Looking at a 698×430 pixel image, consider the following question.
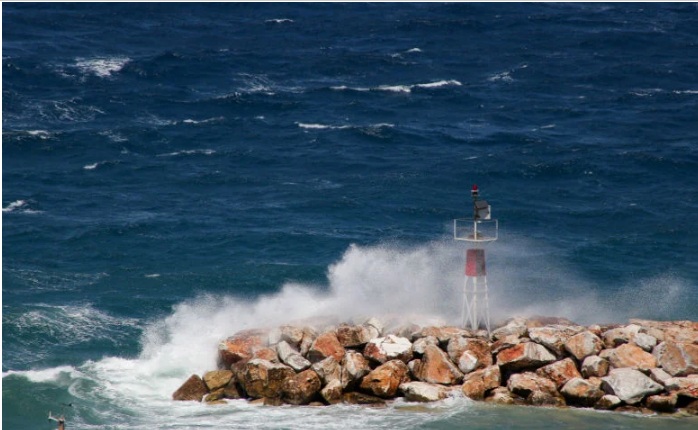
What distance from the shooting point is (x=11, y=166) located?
249 ft

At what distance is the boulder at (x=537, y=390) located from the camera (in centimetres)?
4156

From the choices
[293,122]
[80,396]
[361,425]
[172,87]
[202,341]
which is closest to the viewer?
[361,425]

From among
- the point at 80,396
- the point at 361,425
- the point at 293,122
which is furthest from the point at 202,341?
the point at 293,122

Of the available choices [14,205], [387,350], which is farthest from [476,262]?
[14,205]

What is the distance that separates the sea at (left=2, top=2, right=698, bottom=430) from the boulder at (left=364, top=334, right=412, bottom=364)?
6.81 ft

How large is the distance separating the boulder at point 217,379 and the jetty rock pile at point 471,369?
1.5 inches

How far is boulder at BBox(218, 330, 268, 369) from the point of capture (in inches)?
1743

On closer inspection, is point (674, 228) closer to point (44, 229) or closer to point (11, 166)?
point (44, 229)

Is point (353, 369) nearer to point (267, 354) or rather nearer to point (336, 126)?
point (267, 354)

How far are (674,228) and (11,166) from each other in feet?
142

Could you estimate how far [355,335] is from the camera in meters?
44.1

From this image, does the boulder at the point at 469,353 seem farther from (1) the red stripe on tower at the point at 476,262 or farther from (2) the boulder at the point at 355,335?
(1) the red stripe on tower at the point at 476,262

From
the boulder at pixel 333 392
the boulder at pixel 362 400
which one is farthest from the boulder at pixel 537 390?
the boulder at pixel 333 392

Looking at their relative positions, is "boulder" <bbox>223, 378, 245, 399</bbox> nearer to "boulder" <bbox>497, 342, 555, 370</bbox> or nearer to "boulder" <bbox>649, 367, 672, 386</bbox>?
"boulder" <bbox>497, 342, 555, 370</bbox>
